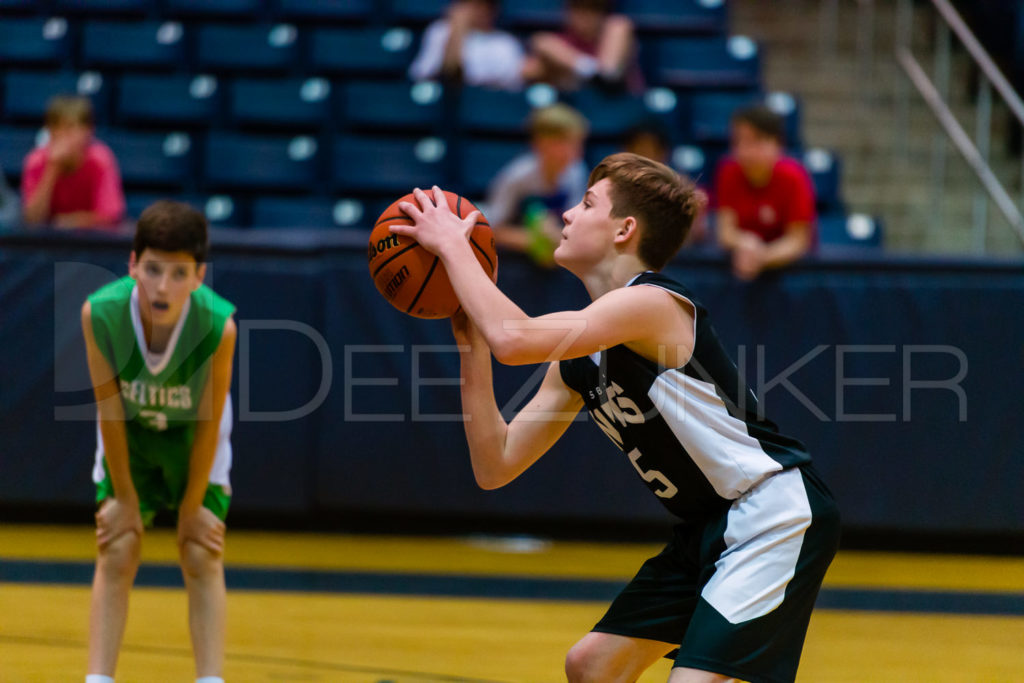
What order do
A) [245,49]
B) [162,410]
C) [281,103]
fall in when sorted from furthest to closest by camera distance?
[245,49], [281,103], [162,410]

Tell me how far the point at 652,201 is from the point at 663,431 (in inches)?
22.1

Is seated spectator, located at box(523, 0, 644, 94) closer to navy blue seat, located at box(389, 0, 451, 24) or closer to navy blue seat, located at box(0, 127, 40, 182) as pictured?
navy blue seat, located at box(389, 0, 451, 24)

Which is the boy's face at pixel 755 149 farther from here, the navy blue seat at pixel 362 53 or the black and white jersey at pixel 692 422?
the black and white jersey at pixel 692 422

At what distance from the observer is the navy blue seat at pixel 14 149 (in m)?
7.98

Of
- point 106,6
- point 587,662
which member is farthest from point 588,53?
point 587,662

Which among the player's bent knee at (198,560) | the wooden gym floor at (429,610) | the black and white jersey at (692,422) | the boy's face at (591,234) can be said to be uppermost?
the boy's face at (591,234)

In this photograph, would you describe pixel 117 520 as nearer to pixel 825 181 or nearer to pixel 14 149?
pixel 14 149

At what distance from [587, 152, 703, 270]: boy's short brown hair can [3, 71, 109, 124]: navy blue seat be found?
6.43 meters

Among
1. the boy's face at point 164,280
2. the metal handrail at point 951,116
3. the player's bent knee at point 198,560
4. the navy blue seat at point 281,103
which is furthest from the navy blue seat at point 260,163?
the player's bent knee at point 198,560

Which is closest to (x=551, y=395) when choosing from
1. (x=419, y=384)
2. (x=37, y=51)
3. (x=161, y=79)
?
(x=419, y=384)

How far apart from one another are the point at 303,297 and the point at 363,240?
0.44 m

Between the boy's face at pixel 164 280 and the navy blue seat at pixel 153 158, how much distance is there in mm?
4555

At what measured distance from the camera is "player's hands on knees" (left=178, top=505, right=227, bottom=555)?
353 centimetres

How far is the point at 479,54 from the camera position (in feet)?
26.9
